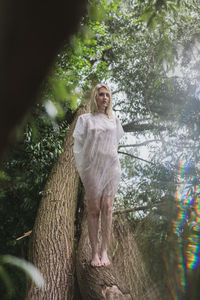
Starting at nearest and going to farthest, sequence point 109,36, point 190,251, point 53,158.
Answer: point 190,251, point 53,158, point 109,36

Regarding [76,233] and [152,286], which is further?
[76,233]

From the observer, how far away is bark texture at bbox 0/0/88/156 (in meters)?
0.27

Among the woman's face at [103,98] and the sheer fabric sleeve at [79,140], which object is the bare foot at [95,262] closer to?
the sheer fabric sleeve at [79,140]

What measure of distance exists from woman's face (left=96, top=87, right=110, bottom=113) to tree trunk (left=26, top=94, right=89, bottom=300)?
1230 millimetres

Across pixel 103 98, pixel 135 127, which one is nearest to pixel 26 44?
pixel 103 98

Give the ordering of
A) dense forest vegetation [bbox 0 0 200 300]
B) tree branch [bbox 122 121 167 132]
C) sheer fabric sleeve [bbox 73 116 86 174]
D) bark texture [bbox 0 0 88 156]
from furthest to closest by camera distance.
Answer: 1. tree branch [bbox 122 121 167 132]
2. dense forest vegetation [bbox 0 0 200 300]
3. sheer fabric sleeve [bbox 73 116 86 174]
4. bark texture [bbox 0 0 88 156]

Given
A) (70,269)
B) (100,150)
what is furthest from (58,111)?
(70,269)

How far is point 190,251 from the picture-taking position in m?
3.31

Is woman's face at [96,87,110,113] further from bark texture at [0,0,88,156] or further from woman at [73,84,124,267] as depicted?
bark texture at [0,0,88,156]

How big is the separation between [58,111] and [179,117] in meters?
3.82

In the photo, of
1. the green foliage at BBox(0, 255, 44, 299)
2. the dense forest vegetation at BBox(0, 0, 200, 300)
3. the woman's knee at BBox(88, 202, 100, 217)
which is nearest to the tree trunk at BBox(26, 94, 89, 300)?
the dense forest vegetation at BBox(0, 0, 200, 300)

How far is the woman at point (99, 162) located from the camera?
6.98 feet

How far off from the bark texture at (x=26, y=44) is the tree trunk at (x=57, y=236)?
2.08 m

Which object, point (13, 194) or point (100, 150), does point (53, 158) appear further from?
point (100, 150)
